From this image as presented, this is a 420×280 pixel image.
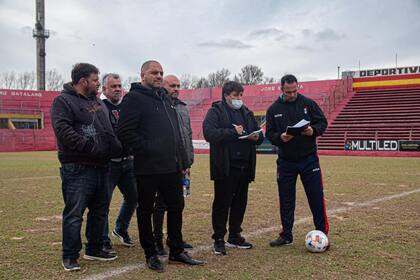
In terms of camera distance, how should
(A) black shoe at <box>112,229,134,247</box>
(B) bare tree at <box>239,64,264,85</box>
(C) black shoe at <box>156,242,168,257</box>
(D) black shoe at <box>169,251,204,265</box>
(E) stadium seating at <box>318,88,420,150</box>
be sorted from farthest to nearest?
(B) bare tree at <box>239,64,264,85</box>
(E) stadium seating at <box>318,88,420,150</box>
(A) black shoe at <box>112,229,134,247</box>
(C) black shoe at <box>156,242,168,257</box>
(D) black shoe at <box>169,251,204,265</box>

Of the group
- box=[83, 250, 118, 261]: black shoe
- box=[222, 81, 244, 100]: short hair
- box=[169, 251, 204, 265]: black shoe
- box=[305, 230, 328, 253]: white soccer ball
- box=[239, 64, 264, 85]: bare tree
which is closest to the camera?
box=[169, 251, 204, 265]: black shoe

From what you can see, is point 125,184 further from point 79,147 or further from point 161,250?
point 79,147

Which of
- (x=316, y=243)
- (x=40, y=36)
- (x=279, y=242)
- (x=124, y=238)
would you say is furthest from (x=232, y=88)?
(x=40, y=36)

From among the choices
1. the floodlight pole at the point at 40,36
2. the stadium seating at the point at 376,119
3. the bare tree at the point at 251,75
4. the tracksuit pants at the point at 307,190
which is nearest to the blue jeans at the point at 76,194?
the tracksuit pants at the point at 307,190

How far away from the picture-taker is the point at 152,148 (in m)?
4.54

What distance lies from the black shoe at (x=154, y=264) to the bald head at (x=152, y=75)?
1.72 meters

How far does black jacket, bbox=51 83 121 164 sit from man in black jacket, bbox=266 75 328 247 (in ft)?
6.68

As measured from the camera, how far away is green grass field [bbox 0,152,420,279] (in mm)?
4344

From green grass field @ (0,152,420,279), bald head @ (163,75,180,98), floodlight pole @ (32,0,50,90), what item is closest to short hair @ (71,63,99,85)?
bald head @ (163,75,180,98)

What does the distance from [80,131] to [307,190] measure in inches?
107

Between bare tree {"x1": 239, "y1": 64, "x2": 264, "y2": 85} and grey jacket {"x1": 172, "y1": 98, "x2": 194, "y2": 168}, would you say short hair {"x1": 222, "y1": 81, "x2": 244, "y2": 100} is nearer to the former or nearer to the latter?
grey jacket {"x1": 172, "y1": 98, "x2": 194, "y2": 168}

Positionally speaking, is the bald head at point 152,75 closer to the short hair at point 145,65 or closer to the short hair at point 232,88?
the short hair at point 145,65

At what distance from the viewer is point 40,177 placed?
14.1 m

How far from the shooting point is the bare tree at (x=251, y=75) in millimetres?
82250
